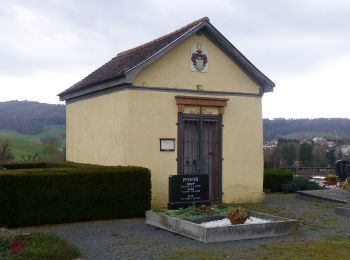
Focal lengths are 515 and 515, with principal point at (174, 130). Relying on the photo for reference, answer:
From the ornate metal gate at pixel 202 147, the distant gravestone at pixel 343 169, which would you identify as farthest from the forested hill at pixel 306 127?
the ornate metal gate at pixel 202 147

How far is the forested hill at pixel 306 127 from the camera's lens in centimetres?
7694

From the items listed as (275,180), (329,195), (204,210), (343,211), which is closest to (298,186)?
(275,180)

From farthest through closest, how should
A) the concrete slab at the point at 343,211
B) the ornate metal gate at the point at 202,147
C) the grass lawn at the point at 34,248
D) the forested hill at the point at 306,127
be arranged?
the forested hill at the point at 306,127 < the ornate metal gate at the point at 202,147 < the concrete slab at the point at 343,211 < the grass lawn at the point at 34,248

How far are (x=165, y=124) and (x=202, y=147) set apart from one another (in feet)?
4.99

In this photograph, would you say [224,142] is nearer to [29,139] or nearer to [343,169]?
[343,169]

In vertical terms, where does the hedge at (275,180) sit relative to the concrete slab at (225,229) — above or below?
above

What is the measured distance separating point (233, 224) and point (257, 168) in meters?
6.42

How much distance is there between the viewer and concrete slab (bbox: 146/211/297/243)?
10.4 m

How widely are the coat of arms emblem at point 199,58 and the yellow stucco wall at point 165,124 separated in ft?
0.55

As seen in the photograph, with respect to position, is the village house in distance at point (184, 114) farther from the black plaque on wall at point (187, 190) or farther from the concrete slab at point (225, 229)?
the concrete slab at point (225, 229)

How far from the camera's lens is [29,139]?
56438 millimetres

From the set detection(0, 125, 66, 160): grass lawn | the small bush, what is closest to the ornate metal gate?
the small bush

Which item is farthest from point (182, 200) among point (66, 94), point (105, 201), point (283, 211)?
point (66, 94)

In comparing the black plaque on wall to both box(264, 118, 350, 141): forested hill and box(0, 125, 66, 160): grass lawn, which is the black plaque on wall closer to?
box(0, 125, 66, 160): grass lawn
